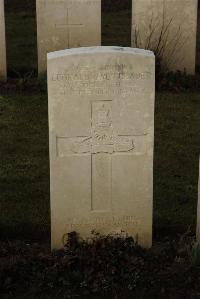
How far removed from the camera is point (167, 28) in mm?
10500

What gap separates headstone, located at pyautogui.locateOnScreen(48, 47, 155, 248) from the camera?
16.8 feet

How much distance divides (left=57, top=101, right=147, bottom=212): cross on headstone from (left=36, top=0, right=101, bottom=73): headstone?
211 inches

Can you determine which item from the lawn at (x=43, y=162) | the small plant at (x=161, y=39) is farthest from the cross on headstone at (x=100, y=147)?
the small plant at (x=161, y=39)

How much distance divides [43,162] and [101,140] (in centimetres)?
213

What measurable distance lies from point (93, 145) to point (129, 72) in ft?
2.02

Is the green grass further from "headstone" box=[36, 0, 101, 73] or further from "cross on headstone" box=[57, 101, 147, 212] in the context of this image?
"headstone" box=[36, 0, 101, 73]

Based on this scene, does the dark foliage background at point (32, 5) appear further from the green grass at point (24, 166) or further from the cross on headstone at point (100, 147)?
the cross on headstone at point (100, 147)

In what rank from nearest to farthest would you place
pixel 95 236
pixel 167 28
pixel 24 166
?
pixel 95 236 → pixel 24 166 → pixel 167 28

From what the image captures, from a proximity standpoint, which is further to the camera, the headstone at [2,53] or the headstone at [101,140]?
the headstone at [2,53]

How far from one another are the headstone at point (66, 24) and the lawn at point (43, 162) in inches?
22.7

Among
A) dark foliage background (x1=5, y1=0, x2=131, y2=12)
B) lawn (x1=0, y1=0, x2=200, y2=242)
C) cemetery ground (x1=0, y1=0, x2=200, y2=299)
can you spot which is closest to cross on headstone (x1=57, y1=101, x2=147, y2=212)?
cemetery ground (x1=0, y1=0, x2=200, y2=299)

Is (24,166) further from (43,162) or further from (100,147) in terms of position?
(100,147)

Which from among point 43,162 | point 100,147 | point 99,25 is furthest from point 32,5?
point 100,147

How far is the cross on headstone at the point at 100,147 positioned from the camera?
520 centimetres
